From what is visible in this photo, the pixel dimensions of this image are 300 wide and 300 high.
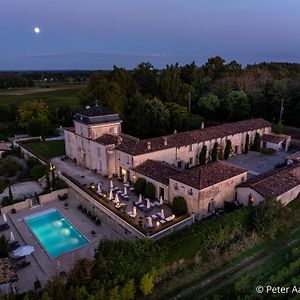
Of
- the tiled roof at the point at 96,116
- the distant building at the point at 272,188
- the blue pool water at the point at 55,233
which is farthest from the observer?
the tiled roof at the point at 96,116

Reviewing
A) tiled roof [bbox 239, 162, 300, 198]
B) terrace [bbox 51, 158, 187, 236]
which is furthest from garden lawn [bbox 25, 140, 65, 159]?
tiled roof [bbox 239, 162, 300, 198]

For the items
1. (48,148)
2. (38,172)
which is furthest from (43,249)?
(48,148)

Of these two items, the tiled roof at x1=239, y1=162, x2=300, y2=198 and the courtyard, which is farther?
the courtyard

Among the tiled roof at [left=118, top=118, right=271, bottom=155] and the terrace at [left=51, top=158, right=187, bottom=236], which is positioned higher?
the tiled roof at [left=118, top=118, right=271, bottom=155]

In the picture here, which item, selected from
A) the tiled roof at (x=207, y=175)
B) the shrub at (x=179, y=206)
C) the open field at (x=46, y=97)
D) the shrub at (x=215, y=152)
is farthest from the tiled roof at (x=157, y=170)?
the open field at (x=46, y=97)

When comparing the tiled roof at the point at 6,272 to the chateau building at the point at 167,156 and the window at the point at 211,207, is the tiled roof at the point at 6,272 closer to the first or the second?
the chateau building at the point at 167,156

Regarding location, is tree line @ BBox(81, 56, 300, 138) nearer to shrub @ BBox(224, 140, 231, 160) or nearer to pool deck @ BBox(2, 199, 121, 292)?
shrub @ BBox(224, 140, 231, 160)
